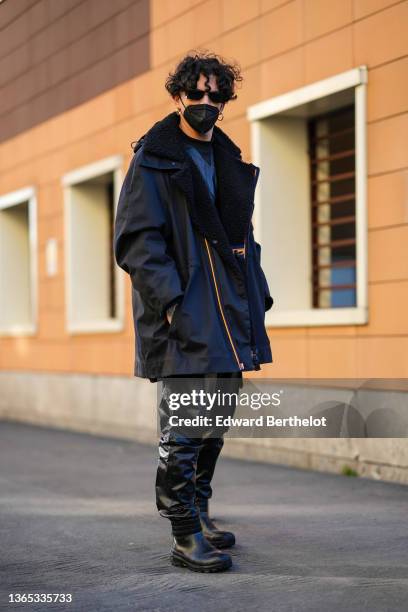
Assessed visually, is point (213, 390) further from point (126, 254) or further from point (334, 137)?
point (334, 137)

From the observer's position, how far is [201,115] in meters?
4.17

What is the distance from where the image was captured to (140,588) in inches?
151

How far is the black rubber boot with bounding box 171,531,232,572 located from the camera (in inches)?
159

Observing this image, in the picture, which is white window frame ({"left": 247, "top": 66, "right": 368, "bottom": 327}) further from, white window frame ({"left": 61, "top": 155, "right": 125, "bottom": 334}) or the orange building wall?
white window frame ({"left": 61, "top": 155, "right": 125, "bottom": 334})

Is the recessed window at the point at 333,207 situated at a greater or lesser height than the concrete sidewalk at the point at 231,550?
greater

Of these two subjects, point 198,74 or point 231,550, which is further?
point 231,550

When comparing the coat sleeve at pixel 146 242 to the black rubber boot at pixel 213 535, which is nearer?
the coat sleeve at pixel 146 242

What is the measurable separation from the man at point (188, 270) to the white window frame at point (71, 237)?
586 centimetres

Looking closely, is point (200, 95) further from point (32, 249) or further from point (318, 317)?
point (32, 249)

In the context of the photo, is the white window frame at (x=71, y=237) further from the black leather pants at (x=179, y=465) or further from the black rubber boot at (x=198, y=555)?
the black rubber boot at (x=198, y=555)

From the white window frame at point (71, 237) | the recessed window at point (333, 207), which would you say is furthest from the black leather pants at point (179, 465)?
the white window frame at point (71, 237)

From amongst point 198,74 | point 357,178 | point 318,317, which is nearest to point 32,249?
point 318,317

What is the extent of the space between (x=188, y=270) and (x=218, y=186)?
0.45 meters

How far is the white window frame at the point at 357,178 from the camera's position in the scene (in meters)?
7.17
